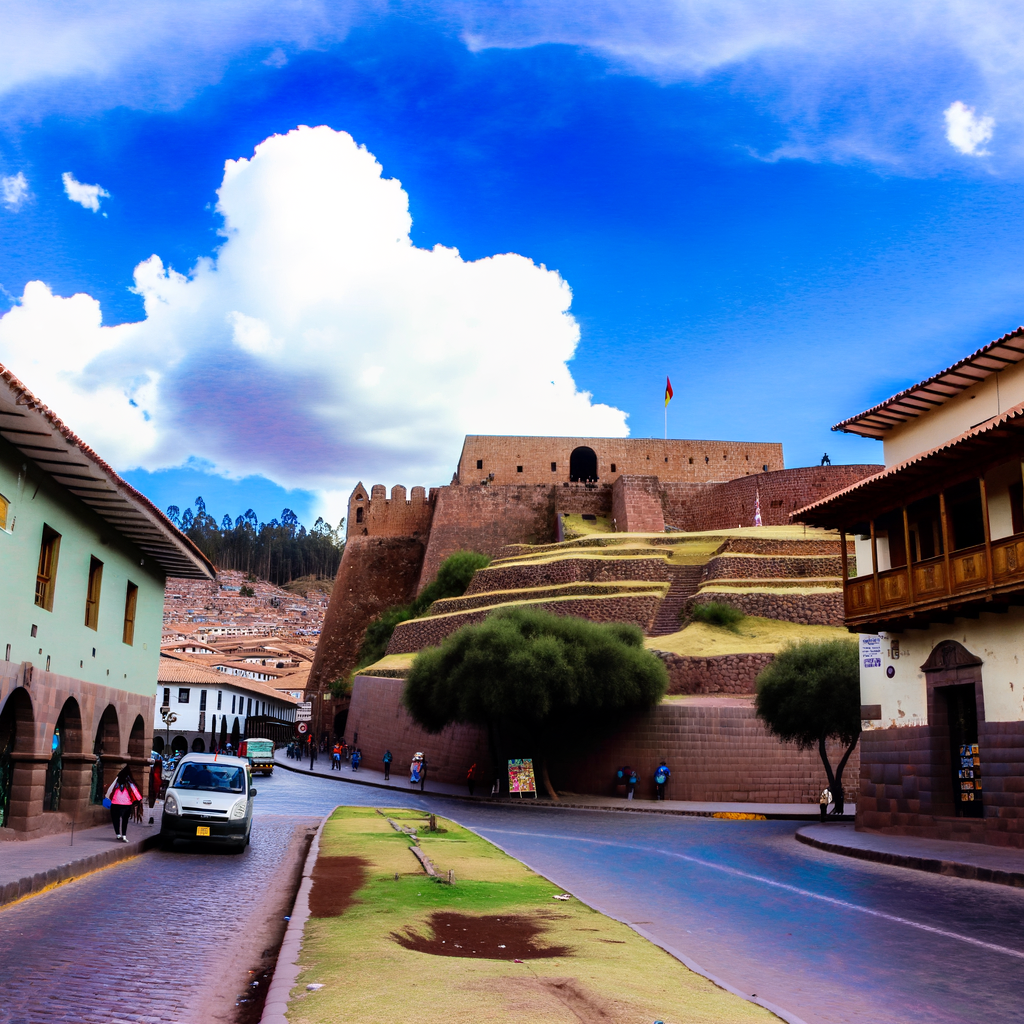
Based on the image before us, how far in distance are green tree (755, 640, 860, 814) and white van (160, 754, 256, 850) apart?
48.4 ft

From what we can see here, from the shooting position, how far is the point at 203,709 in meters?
66.4

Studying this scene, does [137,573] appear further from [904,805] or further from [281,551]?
[281,551]

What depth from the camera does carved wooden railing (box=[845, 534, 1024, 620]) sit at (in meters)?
14.9

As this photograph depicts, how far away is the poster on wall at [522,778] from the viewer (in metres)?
30.2

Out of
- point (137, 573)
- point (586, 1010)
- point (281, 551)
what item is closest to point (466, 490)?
point (137, 573)

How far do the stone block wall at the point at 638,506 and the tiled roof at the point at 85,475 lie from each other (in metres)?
41.3

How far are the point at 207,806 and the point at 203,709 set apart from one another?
54740 millimetres

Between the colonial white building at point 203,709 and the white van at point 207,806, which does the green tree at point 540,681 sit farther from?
the colonial white building at point 203,709

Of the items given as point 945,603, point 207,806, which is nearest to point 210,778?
point 207,806

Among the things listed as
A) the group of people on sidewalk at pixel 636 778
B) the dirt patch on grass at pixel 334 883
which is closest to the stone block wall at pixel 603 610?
the group of people on sidewalk at pixel 636 778

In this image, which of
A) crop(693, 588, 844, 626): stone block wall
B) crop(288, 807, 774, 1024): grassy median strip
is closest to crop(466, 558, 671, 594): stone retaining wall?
crop(693, 588, 844, 626): stone block wall

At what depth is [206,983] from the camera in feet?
21.5

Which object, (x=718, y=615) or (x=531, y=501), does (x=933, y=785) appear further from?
(x=531, y=501)

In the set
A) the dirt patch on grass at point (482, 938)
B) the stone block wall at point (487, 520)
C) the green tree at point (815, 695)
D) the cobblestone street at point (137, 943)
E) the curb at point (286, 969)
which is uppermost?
the stone block wall at point (487, 520)
